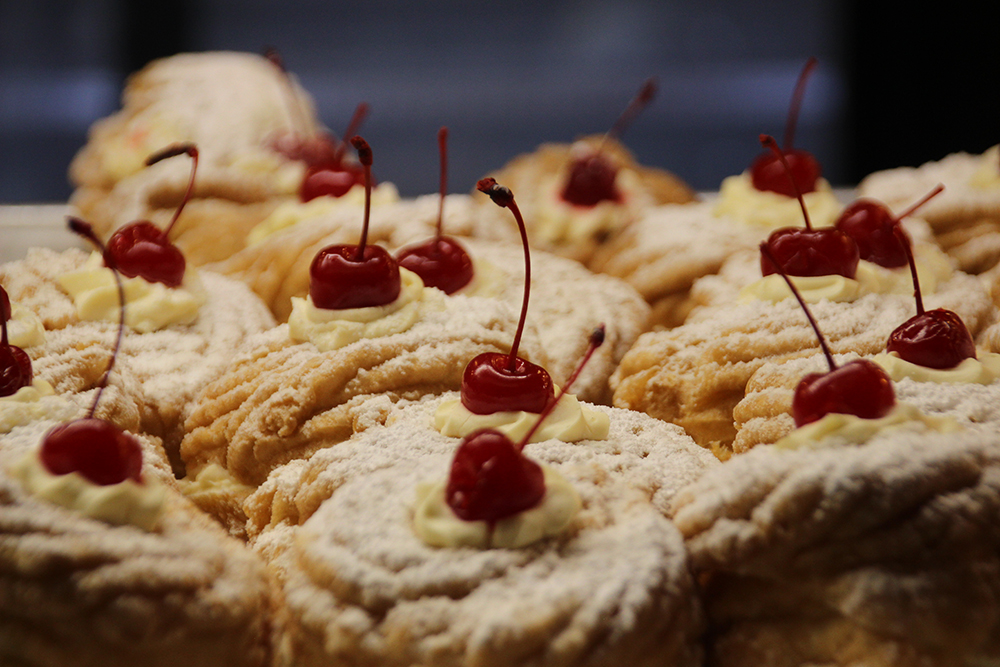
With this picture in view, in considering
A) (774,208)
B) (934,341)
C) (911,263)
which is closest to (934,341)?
(934,341)

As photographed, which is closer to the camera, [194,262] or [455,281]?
[455,281]

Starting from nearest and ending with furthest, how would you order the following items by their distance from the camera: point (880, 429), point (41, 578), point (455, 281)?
1. point (41, 578)
2. point (880, 429)
3. point (455, 281)

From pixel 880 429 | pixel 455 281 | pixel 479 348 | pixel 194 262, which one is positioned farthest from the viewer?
pixel 194 262

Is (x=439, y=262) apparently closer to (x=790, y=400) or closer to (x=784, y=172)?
(x=790, y=400)

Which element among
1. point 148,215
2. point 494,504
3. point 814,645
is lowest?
point 148,215

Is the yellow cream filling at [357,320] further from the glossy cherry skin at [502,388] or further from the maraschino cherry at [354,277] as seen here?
the glossy cherry skin at [502,388]

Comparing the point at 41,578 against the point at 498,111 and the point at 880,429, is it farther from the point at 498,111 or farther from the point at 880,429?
the point at 498,111

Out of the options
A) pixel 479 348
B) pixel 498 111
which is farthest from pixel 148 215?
pixel 498 111

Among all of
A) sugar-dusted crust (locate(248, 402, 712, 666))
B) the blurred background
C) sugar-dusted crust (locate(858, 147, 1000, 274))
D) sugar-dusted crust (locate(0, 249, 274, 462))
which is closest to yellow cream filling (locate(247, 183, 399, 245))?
sugar-dusted crust (locate(0, 249, 274, 462))
